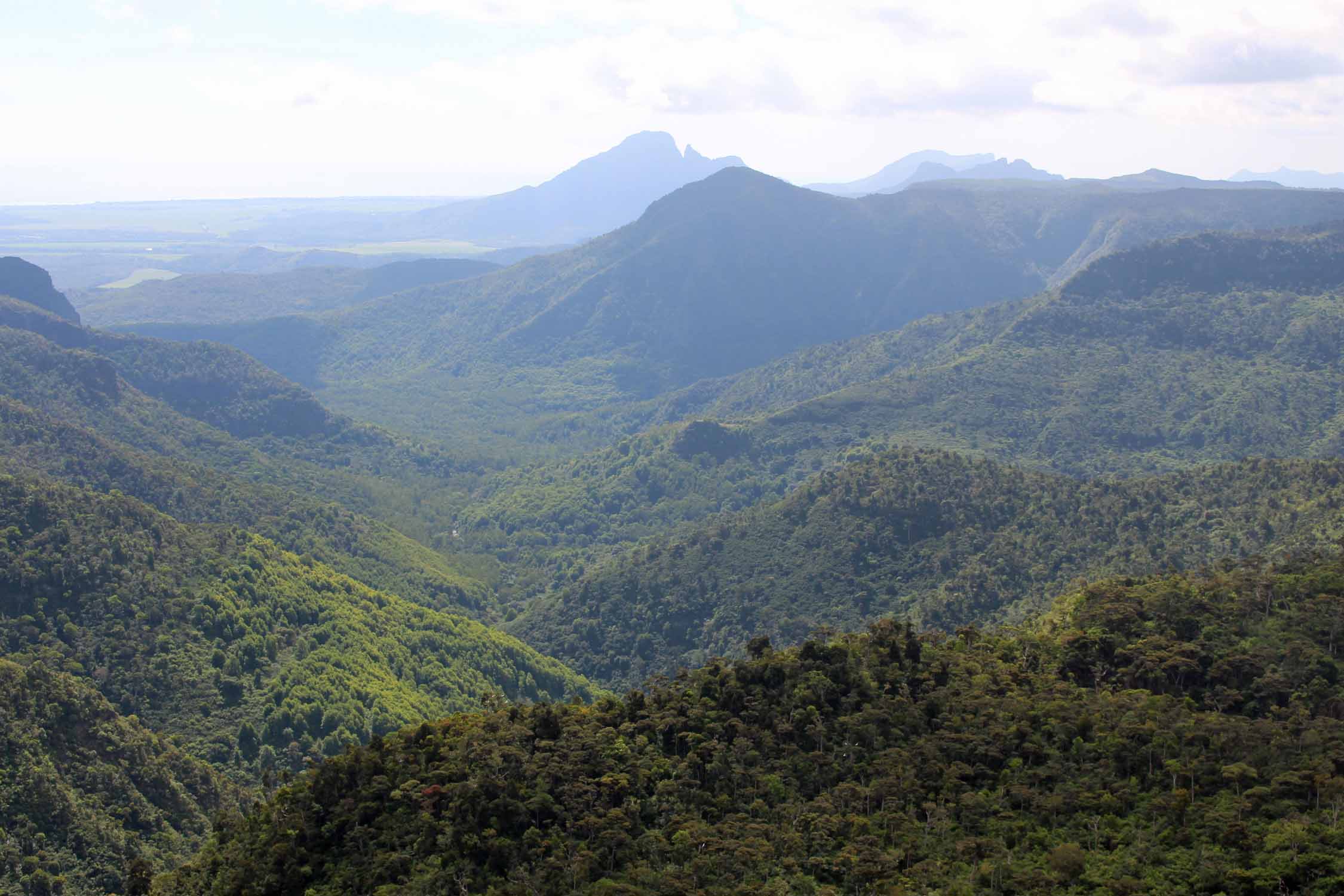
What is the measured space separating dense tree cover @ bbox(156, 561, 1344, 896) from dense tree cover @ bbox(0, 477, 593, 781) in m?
27.3

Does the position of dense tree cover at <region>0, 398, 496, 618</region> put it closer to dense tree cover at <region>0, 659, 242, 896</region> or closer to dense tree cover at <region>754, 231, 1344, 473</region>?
dense tree cover at <region>0, 659, 242, 896</region>

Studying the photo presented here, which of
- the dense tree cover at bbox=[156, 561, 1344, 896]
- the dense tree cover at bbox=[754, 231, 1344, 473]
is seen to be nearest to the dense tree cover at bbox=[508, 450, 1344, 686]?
the dense tree cover at bbox=[156, 561, 1344, 896]

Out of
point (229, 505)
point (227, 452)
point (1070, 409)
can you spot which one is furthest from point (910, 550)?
point (227, 452)

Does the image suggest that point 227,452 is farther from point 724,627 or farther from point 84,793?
point 84,793

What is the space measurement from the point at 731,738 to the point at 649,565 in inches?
2784

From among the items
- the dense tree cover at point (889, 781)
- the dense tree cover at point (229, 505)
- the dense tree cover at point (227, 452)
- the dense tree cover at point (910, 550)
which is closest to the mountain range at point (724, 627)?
the dense tree cover at point (889, 781)

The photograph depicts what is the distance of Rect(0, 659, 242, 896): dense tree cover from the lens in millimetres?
53344

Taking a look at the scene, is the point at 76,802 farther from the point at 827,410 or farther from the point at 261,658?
the point at 827,410

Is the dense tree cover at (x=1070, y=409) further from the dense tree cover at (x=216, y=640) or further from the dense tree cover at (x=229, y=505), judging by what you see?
the dense tree cover at (x=216, y=640)

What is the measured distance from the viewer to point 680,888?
120 ft

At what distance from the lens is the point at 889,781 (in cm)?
4312

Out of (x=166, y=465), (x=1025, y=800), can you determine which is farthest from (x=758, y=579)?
(x=166, y=465)

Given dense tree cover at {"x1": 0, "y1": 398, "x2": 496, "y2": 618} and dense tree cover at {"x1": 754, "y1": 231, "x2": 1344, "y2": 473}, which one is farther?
dense tree cover at {"x1": 754, "y1": 231, "x2": 1344, "y2": 473}

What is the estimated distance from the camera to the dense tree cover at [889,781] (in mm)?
36969
